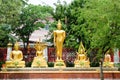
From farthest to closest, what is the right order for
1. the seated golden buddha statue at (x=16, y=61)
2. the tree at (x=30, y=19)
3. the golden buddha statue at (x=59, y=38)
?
the tree at (x=30, y=19), the golden buddha statue at (x=59, y=38), the seated golden buddha statue at (x=16, y=61)

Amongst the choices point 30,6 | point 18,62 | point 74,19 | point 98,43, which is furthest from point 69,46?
point 98,43

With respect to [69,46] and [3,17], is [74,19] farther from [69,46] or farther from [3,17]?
[3,17]

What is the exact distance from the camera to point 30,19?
71.4 feet

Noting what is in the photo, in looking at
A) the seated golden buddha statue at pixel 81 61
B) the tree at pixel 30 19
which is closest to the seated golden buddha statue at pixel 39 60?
the seated golden buddha statue at pixel 81 61

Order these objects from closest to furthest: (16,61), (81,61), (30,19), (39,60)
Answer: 1. (16,61)
2. (39,60)
3. (81,61)
4. (30,19)

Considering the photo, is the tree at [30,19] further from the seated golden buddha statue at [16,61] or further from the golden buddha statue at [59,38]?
the golden buddha statue at [59,38]

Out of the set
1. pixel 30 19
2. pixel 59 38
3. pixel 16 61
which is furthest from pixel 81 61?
pixel 30 19

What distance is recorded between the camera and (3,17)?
48.9 feet

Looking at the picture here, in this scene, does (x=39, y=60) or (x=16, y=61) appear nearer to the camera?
(x=16, y=61)

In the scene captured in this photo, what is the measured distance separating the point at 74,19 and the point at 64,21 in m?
0.80

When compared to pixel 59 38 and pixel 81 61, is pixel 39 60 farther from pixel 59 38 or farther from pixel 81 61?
pixel 81 61

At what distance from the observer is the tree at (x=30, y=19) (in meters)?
21.7

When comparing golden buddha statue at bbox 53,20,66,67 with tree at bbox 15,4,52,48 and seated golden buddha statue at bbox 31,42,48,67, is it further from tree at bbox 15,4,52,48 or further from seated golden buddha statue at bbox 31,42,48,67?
tree at bbox 15,4,52,48

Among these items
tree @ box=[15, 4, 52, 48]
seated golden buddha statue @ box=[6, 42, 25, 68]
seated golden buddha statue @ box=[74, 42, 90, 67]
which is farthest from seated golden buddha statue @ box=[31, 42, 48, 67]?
tree @ box=[15, 4, 52, 48]
